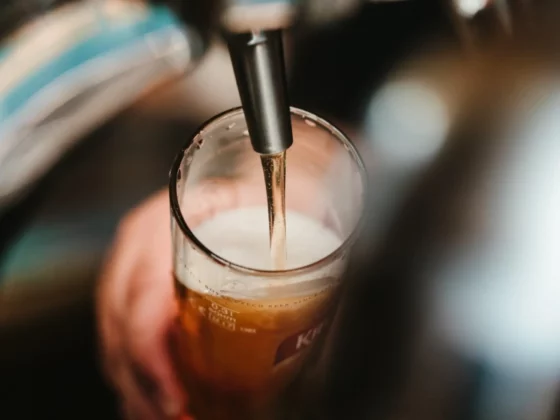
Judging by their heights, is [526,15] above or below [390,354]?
above

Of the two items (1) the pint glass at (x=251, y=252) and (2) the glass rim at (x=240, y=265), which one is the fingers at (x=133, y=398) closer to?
(1) the pint glass at (x=251, y=252)

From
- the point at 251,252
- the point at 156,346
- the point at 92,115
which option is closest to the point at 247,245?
the point at 251,252

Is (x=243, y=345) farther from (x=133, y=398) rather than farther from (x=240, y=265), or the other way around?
(x=133, y=398)

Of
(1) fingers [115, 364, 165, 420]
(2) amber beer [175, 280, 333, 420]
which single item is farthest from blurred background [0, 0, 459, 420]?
(2) amber beer [175, 280, 333, 420]

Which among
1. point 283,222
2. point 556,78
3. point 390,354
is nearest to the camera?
point 283,222

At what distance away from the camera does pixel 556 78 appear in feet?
2.30

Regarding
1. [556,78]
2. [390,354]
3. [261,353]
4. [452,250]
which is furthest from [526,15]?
[261,353]

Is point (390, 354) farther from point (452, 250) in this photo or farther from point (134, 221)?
point (134, 221)

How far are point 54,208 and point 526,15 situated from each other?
50 cm

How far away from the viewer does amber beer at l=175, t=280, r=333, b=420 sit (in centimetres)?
38

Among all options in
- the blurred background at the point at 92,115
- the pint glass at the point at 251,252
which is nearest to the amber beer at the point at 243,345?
the pint glass at the point at 251,252

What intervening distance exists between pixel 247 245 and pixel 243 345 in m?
0.06

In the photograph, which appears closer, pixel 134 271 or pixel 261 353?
pixel 261 353

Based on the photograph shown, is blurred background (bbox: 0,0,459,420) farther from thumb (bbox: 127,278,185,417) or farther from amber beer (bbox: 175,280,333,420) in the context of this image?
amber beer (bbox: 175,280,333,420)
